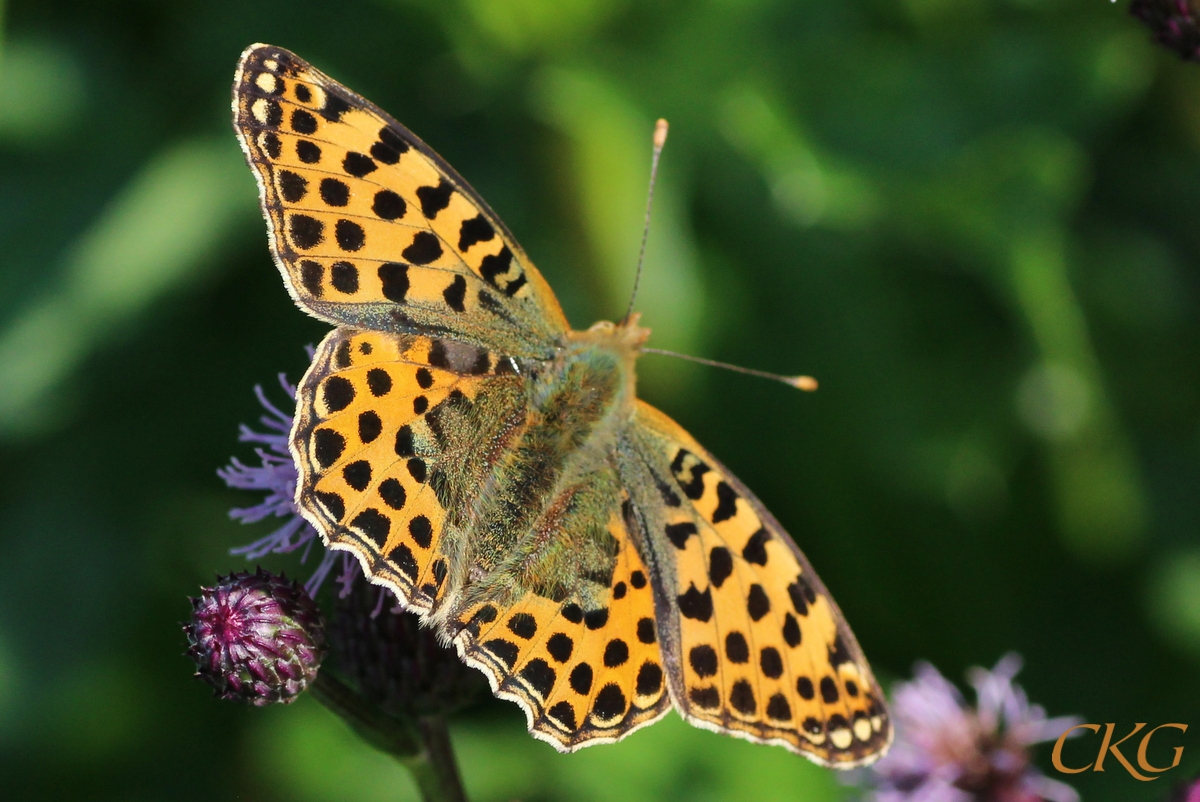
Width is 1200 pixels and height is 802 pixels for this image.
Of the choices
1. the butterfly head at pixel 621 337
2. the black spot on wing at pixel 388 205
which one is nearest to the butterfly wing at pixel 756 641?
the butterfly head at pixel 621 337

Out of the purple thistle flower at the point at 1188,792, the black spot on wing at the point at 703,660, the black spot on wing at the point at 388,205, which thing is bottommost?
the black spot on wing at the point at 703,660

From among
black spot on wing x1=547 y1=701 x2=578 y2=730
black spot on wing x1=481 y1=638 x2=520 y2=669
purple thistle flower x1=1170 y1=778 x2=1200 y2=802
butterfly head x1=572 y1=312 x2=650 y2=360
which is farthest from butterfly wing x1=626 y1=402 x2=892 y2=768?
purple thistle flower x1=1170 y1=778 x2=1200 y2=802

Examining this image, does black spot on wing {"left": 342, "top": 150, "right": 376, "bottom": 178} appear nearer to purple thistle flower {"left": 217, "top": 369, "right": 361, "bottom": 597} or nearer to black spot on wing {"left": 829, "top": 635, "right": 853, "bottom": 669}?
purple thistle flower {"left": 217, "top": 369, "right": 361, "bottom": 597}

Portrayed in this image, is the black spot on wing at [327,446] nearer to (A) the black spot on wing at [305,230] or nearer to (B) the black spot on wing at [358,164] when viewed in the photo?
(A) the black spot on wing at [305,230]

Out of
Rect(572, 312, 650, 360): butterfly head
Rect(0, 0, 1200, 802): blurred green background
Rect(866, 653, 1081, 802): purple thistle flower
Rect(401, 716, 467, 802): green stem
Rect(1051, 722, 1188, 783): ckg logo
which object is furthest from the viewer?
Rect(0, 0, 1200, 802): blurred green background

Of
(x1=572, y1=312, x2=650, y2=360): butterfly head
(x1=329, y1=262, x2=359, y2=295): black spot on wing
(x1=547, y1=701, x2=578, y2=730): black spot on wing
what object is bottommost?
(x1=547, y1=701, x2=578, y2=730): black spot on wing

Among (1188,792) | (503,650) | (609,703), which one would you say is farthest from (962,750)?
(503,650)
